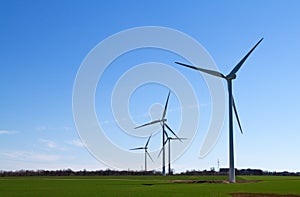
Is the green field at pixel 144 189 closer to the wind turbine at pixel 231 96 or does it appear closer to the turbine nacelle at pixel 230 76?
the wind turbine at pixel 231 96

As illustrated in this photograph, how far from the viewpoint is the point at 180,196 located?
45438mm

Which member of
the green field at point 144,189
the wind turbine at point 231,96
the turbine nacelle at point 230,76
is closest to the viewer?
the green field at point 144,189

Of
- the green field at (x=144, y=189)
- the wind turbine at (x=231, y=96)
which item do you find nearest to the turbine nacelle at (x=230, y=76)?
the wind turbine at (x=231, y=96)

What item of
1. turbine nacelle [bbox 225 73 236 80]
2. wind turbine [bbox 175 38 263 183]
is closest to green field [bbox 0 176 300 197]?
wind turbine [bbox 175 38 263 183]

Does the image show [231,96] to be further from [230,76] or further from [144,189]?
[144,189]

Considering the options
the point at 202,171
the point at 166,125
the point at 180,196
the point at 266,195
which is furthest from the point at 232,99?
the point at 202,171

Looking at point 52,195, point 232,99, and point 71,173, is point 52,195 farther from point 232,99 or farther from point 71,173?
point 71,173

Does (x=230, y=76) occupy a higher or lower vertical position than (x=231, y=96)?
higher

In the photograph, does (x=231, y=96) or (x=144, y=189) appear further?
(x=231, y=96)

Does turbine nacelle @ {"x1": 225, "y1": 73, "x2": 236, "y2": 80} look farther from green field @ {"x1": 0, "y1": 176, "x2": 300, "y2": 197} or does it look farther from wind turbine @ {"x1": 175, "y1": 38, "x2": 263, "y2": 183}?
green field @ {"x1": 0, "y1": 176, "x2": 300, "y2": 197}

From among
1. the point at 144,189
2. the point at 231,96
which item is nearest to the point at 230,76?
the point at 231,96

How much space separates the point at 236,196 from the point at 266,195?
413 cm

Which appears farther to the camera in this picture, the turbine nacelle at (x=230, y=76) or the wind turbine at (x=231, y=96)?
the turbine nacelle at (x=230, y=76)

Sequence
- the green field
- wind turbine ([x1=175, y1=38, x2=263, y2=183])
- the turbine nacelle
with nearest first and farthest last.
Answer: the green field, wind turbine ([x1=175, y1=38, x2=263, y2=183]), the turbine nacelle
